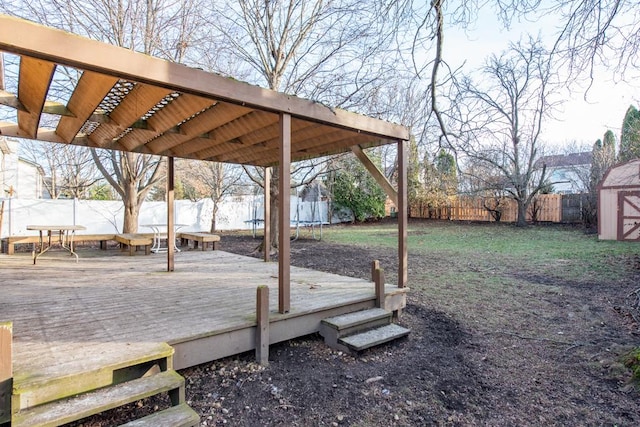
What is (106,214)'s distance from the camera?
→ 38.6ft

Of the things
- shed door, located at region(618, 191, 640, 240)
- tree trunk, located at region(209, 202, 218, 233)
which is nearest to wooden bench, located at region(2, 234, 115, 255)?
tree trunk, located at region(209, 202, 218, 233)

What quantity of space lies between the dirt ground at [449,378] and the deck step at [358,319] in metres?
0.24

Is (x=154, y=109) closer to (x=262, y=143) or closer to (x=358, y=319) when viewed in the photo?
(x=262, y=143)

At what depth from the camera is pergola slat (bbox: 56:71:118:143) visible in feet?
8.17

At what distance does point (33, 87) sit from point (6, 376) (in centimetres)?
209

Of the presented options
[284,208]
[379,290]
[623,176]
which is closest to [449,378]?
[379,290]

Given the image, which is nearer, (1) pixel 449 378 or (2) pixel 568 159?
(1) pixel 449 378

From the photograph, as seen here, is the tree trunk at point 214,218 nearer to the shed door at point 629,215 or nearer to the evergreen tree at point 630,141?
the evergreen tree at point 630,141

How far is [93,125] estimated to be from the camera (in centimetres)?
403

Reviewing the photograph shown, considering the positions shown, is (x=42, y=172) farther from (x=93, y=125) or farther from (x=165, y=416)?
(x=165, y=416)

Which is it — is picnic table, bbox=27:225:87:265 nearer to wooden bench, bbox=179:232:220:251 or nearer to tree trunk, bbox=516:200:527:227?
wooden bench, bbox=179:232:220:251

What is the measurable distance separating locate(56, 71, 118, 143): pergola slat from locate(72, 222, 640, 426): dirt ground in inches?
88.1

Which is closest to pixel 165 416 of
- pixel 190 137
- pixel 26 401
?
pixel 26 401

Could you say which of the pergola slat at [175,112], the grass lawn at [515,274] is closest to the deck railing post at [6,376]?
the pergola slat at [175,112]
